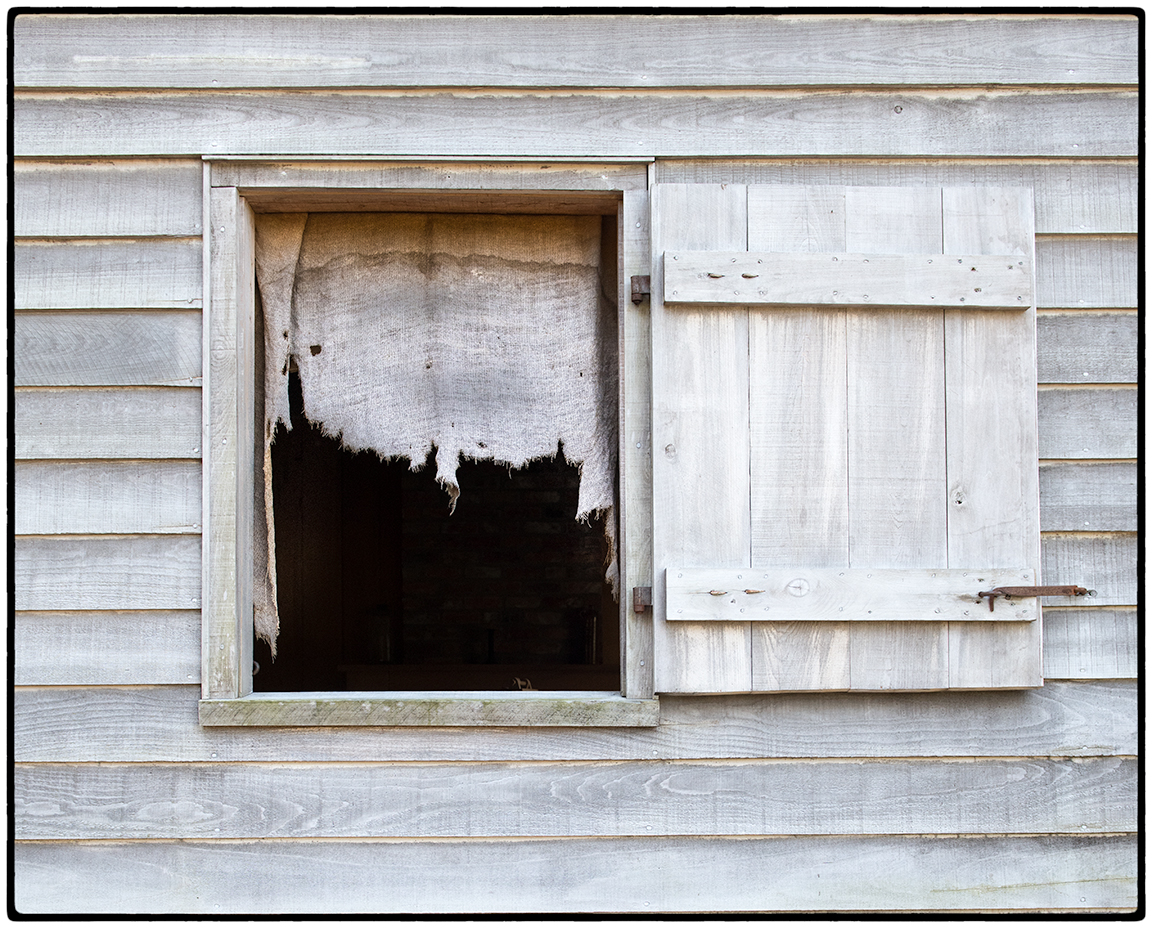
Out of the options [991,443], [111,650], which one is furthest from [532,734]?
[991,443]

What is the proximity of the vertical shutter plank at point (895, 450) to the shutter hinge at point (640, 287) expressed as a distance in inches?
16.8

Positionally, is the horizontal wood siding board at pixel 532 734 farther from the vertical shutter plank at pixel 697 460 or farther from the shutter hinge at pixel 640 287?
the shutter hinge at pixel 640 287

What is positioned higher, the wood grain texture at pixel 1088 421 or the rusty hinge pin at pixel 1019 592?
the wood grain texture at pixel 1088 421

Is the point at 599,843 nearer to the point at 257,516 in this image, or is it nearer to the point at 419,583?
the point at 257,516

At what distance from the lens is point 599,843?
2.09 metres

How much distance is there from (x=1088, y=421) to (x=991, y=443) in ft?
0.85

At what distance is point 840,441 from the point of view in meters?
2.08

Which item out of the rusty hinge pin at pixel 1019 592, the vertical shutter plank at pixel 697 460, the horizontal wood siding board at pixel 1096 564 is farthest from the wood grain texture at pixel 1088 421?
the vertical shutter plank at pixel 697 460

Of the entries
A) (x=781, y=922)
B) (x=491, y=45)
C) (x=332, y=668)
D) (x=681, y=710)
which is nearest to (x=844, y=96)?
(x=491, y=45)

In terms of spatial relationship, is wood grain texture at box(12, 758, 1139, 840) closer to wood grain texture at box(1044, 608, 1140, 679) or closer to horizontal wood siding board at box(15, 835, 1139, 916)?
horizontal wood siding board at box(15, 835, 1139, 916)

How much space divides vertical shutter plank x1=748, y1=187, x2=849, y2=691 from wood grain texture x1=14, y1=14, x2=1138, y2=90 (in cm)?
38

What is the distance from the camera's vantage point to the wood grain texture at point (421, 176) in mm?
2123

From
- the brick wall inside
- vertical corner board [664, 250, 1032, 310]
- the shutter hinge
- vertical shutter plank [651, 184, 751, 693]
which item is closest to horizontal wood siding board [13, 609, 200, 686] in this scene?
vertical shutter plank [651, 184, 751, 693]

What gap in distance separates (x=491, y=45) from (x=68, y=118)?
3.04 ft
